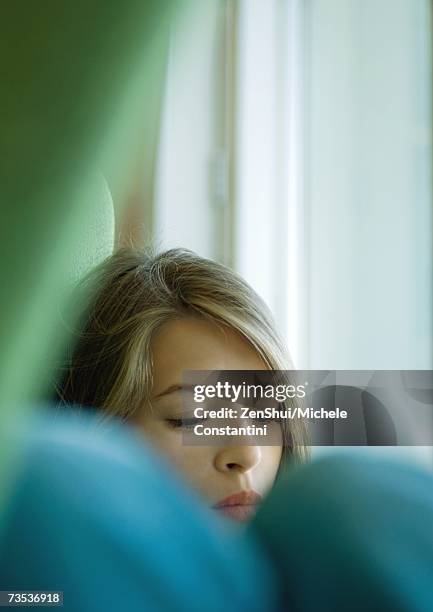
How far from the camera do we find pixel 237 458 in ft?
2.05

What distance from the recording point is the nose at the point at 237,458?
621mm

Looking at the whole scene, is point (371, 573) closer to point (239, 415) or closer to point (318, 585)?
point (318, 585)

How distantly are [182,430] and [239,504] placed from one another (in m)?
0.06

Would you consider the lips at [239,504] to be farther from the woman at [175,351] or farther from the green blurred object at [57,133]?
the green blurred object at [57,133]

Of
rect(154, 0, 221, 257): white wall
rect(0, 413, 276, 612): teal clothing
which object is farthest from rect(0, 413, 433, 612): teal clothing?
rect(154, 0, 221, 257): white wall

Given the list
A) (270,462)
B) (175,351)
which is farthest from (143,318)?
(270,462)

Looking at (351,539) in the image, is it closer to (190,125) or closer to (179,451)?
(179,451)

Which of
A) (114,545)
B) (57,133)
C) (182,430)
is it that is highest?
(57,133)

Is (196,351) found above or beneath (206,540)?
above

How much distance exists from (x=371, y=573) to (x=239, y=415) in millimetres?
164

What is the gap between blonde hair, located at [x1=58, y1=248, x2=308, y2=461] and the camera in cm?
62

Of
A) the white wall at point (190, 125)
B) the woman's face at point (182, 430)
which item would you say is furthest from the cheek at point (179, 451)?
the white wall at point (190, 125)

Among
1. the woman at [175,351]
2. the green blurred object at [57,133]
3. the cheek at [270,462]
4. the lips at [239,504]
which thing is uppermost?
the green blurred object at [57,133]

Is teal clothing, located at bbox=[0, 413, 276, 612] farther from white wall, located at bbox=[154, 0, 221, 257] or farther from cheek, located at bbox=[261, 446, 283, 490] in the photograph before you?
white wall, located at bbox=[154, 0, 221, 257]
